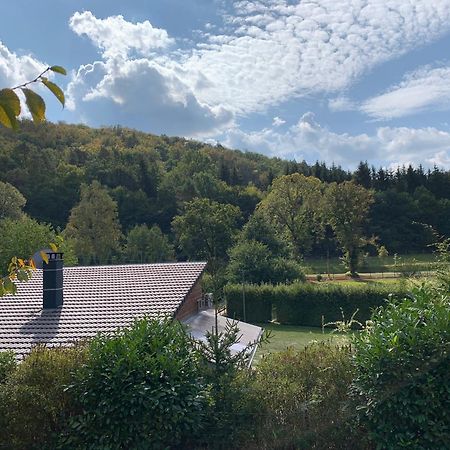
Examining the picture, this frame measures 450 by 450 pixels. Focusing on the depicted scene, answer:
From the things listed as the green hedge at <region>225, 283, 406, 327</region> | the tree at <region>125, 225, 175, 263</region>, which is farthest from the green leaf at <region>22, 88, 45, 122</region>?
the tree at <region>125, 225, 175, 263</region>

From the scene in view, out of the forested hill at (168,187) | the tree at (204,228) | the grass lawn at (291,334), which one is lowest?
the grass lawn at (291,334)

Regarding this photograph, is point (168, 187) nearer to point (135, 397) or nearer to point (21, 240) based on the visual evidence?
point (21, 240)

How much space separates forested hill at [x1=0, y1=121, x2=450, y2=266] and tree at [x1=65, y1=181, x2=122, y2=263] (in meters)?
9.55

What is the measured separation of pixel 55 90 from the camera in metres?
2.13

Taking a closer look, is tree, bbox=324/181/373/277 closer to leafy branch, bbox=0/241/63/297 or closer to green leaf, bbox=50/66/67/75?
leafy branch, bbox=0/241/63/297

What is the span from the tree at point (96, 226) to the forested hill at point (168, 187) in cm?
955

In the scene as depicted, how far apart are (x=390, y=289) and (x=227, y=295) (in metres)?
10.1

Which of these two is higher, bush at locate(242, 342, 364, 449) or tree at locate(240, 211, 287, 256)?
tree at locate(240, 211, 287, 256)

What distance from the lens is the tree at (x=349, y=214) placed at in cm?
5272

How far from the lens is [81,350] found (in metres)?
6.79

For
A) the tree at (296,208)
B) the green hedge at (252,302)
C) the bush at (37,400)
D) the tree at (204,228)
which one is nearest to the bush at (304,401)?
the bush at (37,400)

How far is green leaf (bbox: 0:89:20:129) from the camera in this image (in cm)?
201

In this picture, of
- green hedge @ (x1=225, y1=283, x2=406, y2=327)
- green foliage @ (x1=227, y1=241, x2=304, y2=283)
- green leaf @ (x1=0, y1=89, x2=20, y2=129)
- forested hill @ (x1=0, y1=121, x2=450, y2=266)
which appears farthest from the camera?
forested hill @ (x1=0, y1=121, x2=450, y2=266)

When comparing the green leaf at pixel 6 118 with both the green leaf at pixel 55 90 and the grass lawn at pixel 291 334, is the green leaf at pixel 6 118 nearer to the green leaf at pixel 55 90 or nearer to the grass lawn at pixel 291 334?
the green leaf at pixel 55 90
